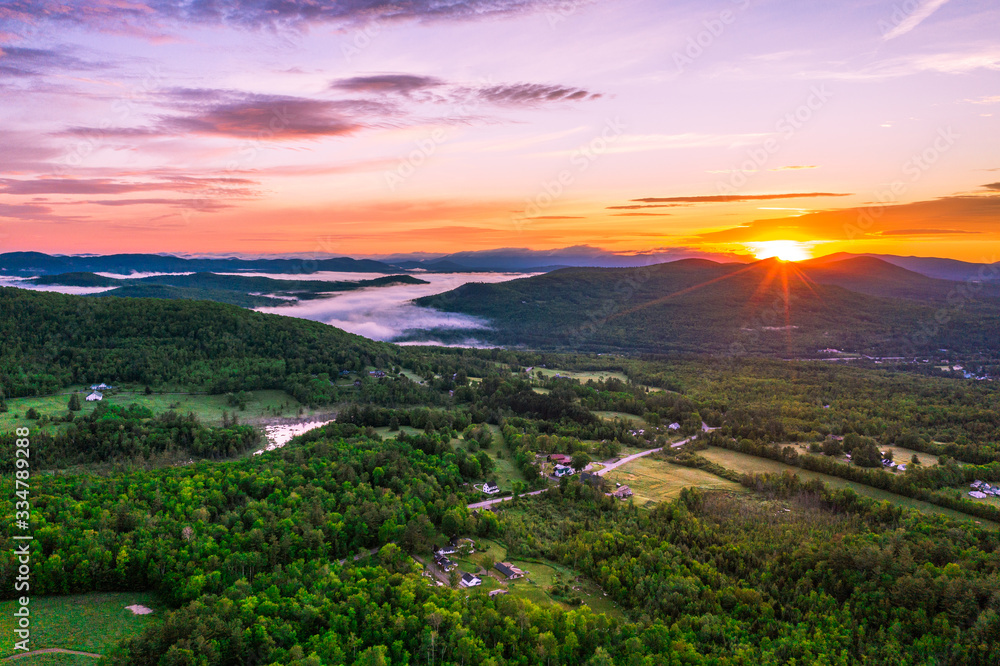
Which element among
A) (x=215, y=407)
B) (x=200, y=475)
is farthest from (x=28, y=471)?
(x=215, y=407)

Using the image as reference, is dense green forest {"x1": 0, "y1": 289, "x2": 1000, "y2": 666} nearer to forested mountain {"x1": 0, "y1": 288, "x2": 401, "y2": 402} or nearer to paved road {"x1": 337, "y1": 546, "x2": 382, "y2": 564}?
paved road {"x1": 337, "y1": 546, "x2": 382, "y2": 564}

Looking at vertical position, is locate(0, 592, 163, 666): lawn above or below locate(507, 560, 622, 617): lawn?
above

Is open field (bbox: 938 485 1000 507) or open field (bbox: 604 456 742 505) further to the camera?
open field (bbox: 604 456 742 505)

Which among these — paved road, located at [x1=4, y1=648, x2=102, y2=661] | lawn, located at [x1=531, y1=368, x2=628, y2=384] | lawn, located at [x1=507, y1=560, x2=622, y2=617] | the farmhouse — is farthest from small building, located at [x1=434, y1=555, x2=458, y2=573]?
lawn, located at [x1=531, y1=368, x2=628, y2=384]

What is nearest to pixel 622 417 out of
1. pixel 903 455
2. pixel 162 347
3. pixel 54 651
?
pixel 903 455

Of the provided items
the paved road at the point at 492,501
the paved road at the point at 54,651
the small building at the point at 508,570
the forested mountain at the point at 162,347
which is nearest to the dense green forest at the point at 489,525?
the forested mountain at the point at 162,347

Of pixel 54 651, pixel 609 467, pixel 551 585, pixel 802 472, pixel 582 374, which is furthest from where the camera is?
pixel 582 374

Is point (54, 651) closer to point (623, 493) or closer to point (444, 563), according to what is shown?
point (444, 563)
